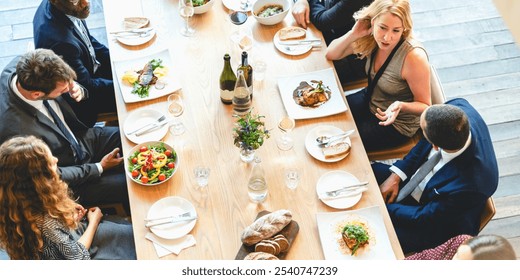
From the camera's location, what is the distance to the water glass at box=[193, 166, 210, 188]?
2338 mm

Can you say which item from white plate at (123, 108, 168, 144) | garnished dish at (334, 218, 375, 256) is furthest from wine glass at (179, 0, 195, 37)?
garnished dish at (334, 218, 375, 256)

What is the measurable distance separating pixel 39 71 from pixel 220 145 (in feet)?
2.97

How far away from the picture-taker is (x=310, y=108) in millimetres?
2625

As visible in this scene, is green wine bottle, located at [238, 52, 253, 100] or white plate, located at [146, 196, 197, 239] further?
green wine bottle, located at [238, 52, 253, 100]

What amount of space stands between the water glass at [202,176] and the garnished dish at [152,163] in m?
0.12

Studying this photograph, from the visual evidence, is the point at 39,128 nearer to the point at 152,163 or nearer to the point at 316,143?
the point at 152,163

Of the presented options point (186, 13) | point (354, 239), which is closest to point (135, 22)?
point (186, 13)

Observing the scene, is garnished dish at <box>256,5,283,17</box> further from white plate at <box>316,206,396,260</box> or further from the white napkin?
the white napkin

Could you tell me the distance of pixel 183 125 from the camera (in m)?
2.57

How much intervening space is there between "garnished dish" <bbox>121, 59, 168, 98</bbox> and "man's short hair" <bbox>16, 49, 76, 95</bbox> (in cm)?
35

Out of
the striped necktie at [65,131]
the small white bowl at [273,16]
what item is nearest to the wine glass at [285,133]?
the small white bowl at [273,16]

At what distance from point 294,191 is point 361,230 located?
344 mm
